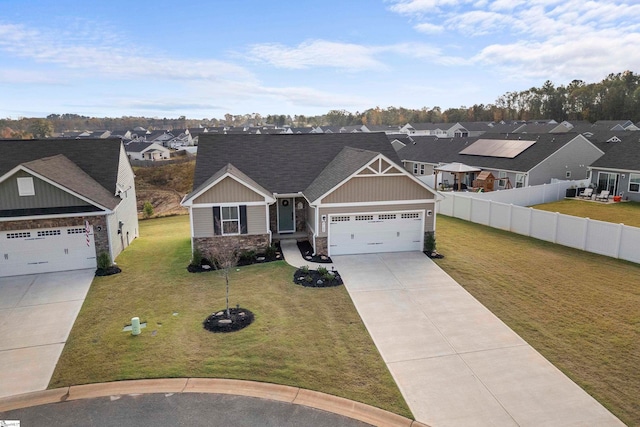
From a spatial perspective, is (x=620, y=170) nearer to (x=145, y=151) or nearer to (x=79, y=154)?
(x=79, y=154)

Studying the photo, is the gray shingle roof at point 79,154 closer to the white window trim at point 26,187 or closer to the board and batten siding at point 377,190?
the white window trim at point 26,187

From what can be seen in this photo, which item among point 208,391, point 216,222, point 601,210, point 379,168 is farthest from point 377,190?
point 601,210

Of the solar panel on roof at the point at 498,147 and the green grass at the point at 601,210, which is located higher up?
the solar panel on roof at the point at 498,147

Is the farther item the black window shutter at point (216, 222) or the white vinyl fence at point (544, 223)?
the black window shutter at point (216, 222)

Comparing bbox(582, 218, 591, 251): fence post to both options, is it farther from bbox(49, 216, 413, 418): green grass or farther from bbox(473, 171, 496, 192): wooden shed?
bbox(473, 171, 496, 192): wooden shed

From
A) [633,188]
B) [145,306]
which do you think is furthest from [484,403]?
[633,188]

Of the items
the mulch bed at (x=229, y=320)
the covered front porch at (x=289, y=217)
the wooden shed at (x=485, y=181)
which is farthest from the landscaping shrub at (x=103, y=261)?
the wooden shed at (x=485, y=181)

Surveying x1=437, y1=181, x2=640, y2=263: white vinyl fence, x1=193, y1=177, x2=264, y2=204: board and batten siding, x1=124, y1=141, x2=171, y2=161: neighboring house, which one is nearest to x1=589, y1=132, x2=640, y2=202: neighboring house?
x1=437, y1=181, x2=640, y2=263: white vinyl fence
